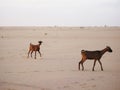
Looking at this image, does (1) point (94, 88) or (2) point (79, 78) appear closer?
(1) point (94, 88)

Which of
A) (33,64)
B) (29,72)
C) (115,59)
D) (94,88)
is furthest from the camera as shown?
(115,59)

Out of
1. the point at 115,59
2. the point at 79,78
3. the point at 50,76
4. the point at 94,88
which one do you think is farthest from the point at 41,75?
the point at 115,59

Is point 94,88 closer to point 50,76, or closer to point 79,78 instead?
point 79,78

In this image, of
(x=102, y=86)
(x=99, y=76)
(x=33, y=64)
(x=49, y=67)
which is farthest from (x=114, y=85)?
(x=33, y=64)

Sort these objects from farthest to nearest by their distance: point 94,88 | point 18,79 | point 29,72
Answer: point 29,72, point 18,79, point 94,88

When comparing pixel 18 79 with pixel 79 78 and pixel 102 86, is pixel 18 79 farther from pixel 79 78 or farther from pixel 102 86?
pixel 102 86

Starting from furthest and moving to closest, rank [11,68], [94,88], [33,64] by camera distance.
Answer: [33,64], [11,68], [94,88]

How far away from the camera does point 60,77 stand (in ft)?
29.2

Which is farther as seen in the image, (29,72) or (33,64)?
(33,64)

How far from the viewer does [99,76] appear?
898 cm

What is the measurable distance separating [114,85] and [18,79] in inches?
95.8

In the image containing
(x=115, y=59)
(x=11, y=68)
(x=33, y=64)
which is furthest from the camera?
(x=115, y=59)

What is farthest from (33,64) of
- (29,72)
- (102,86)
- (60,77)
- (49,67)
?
(102,86)

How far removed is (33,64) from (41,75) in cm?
203
